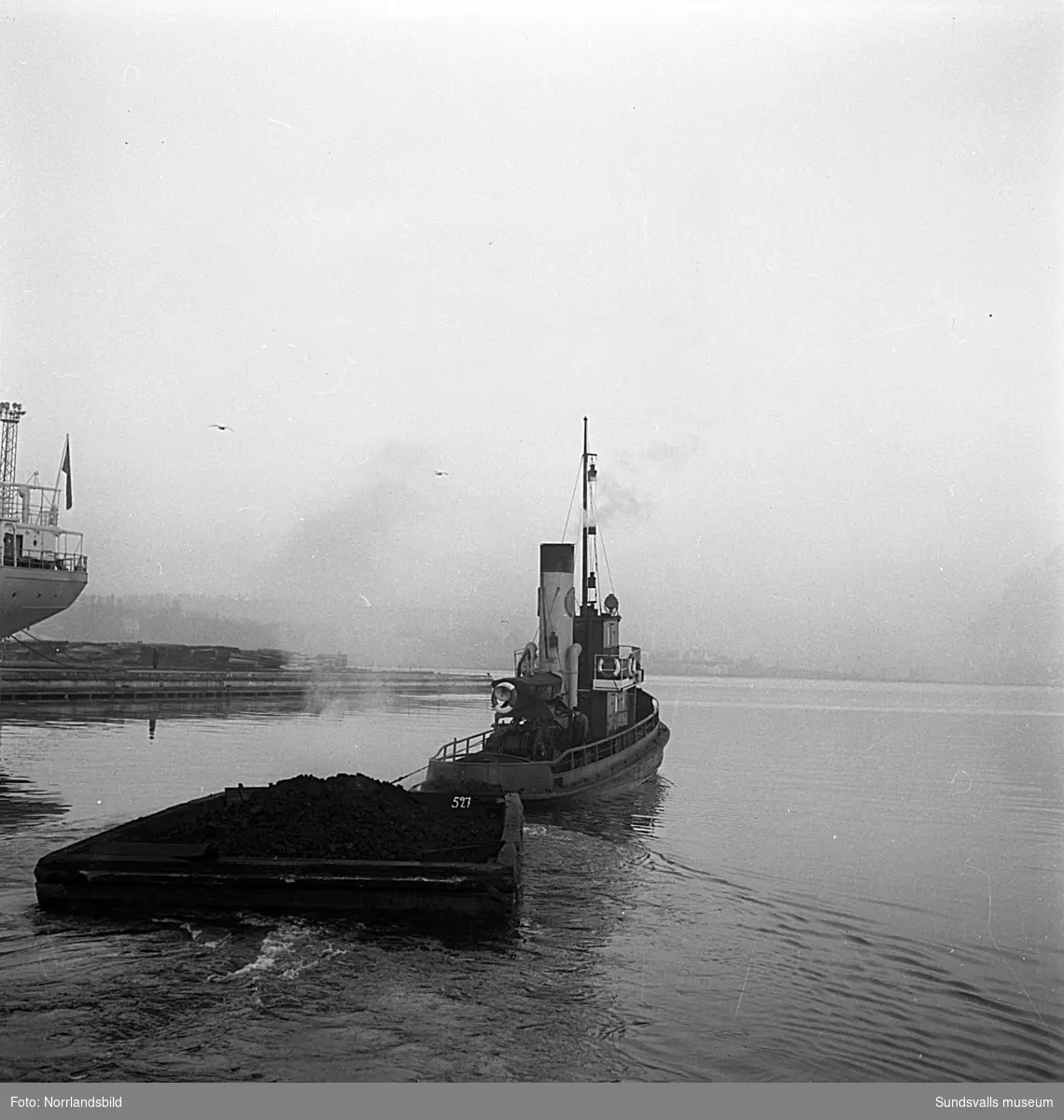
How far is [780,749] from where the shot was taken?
6047cm

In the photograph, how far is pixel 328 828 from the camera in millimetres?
15930

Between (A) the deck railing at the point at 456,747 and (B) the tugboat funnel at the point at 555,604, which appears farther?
(B) the tugboat funnel at the point at 555,604

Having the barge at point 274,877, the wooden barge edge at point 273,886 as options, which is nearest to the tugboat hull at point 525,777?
the barge at point 274,877

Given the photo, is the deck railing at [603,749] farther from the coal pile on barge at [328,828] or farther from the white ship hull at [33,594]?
the white ship hull at [33,594]

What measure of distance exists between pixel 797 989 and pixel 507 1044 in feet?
14.6

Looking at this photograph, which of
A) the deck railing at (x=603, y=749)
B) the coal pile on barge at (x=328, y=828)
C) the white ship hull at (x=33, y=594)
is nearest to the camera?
the coal pile on barge at (x=328, y=828)

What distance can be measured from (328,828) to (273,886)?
2043 millimetres

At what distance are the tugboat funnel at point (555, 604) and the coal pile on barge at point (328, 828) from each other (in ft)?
38.3

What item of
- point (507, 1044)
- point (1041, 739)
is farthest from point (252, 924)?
point (1041, 739)

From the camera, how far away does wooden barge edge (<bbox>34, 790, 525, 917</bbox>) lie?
45.5ft

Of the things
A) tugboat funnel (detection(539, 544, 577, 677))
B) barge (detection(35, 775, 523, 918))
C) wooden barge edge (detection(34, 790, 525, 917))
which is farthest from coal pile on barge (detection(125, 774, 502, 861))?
tugboat funnel (detection(539, 544, 577, 677))

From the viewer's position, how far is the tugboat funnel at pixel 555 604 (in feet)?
99.7

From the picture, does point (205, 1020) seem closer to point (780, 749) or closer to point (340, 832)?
point (340, 832)

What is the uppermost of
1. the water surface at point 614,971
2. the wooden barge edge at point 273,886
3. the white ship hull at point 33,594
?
the white ship hull at point 33,594
